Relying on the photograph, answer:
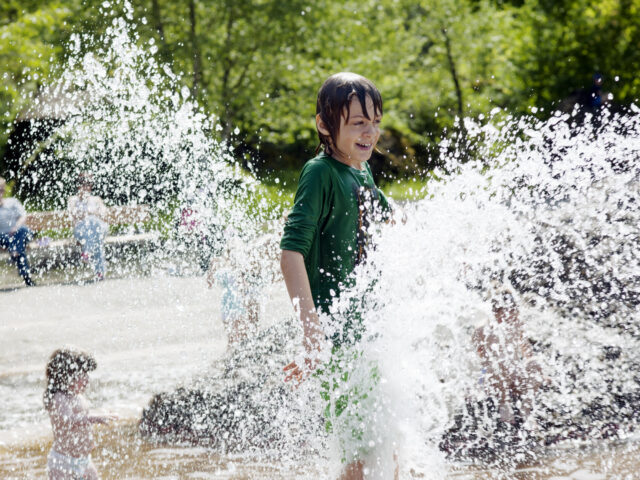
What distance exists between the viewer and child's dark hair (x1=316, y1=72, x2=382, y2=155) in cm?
280

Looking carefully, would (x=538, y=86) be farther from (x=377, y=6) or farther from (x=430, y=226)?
(x=430, y=226)

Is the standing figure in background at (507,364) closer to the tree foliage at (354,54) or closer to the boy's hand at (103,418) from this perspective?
the boy's hand at (103,418)

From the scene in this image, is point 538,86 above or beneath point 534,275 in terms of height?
above

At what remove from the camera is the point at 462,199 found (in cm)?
364

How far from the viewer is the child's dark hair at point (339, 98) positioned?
2.80 metres

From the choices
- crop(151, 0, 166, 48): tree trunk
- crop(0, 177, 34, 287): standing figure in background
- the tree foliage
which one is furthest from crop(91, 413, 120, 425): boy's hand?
crop(151, 0, 166, 48): tree trunk

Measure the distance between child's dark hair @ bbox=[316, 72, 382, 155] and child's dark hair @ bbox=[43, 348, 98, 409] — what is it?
2.10 metres

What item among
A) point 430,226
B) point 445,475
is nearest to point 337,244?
point 430,226

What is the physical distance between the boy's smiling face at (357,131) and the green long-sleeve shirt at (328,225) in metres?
0.07

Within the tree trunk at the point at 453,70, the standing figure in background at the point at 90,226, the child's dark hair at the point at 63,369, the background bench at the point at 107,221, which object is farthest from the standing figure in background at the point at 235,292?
the tree trunk at the point at 453,70

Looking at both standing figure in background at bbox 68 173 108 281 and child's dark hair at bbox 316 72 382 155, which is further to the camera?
standing figure in background at bbox 68 173 108 281

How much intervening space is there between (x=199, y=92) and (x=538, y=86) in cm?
946

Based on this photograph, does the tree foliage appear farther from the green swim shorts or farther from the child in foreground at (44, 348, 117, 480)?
the green swim shorts

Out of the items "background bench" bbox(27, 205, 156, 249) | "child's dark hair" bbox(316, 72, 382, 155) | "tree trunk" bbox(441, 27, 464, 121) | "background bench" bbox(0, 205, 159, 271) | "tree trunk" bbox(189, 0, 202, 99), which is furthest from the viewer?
"tree trunk" bbox(441, 27, 464, 121)
